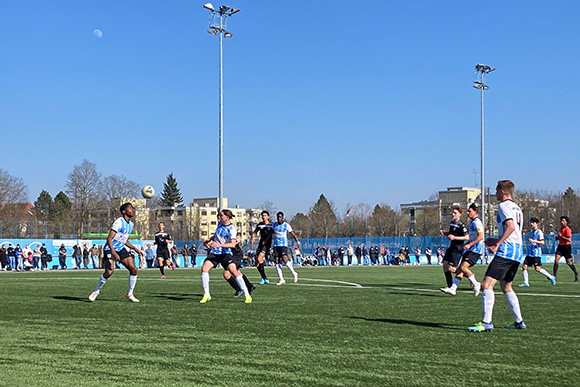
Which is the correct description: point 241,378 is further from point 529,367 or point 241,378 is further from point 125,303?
point 125,303

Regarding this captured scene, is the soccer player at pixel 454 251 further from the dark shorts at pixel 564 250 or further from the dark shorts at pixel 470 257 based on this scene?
the dark shorts at pixel 564 250

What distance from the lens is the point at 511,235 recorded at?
9.45m

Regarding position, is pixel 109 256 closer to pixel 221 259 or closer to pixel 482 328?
pixel 221 259

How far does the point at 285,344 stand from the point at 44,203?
513 feet

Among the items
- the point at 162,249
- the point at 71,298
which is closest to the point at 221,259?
the point at 71,298

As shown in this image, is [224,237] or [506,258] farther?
[224,237]

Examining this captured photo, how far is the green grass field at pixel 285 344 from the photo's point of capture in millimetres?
6293

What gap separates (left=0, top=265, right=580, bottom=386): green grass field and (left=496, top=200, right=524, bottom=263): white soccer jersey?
103cm

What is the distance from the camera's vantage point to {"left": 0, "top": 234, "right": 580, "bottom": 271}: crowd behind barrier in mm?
47656

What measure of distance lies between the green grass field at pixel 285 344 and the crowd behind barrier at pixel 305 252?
115 feet

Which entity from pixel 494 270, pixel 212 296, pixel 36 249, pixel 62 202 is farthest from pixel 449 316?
pixel 62 202

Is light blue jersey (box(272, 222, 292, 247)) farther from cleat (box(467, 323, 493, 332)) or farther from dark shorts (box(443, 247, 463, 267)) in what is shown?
cleat (box(467, 323, 493, 332))

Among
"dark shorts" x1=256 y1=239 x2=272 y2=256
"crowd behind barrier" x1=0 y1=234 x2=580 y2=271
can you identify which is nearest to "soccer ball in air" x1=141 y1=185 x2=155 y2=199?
"crowd behind barrier" x1=0 y1=234 x2=580 y2=271

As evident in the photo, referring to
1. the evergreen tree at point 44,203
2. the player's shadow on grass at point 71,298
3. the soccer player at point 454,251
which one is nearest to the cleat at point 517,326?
the soccer player at point 454,251
